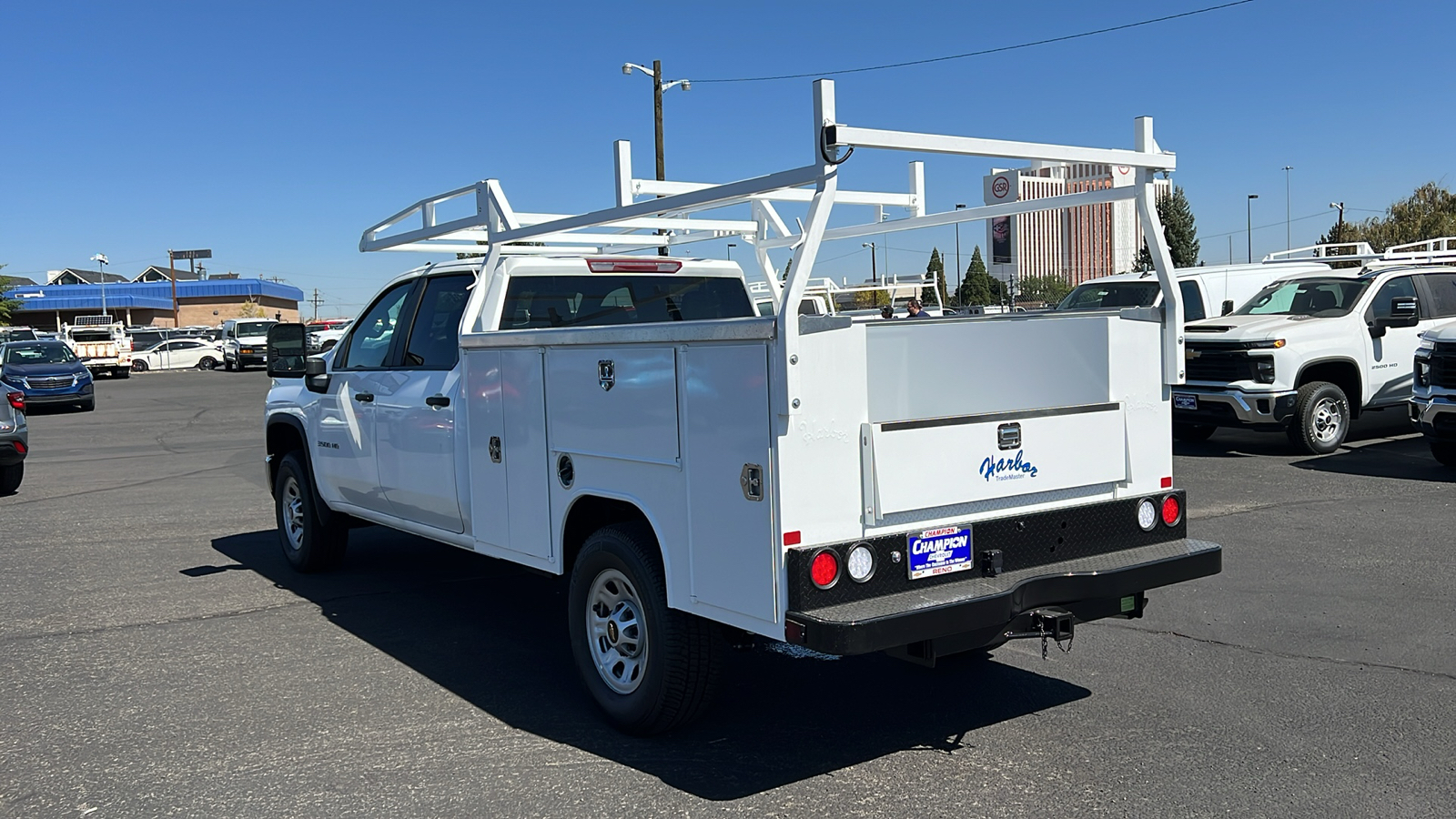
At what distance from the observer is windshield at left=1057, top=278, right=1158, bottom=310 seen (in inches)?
593

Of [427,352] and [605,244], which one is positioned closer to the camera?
[427,352]

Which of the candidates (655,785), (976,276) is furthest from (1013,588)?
(976,276)

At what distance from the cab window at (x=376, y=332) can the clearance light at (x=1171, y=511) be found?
429cm

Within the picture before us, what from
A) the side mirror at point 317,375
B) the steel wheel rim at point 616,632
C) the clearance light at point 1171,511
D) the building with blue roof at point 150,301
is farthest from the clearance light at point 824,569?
the building with blue roof at point 150,301

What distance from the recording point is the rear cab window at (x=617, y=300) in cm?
645

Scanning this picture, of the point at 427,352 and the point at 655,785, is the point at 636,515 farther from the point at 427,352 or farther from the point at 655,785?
the point at 427,352

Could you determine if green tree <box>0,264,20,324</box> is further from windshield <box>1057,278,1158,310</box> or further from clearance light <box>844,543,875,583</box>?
clearance light <box>844,543,875,583</box>

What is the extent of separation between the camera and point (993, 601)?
433 cm

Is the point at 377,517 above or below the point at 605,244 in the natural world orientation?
below

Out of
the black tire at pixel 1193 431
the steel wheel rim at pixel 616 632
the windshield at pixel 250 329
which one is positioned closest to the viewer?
the steel wheel rim at pixel 616 632

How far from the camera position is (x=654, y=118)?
2766 cm

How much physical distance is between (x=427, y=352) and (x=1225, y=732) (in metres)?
4.37

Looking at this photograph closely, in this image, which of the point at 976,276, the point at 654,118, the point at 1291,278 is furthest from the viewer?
the point at 976,276

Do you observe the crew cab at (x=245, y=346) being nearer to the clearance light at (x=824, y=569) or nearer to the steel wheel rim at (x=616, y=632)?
the steel wheel rim at (x=616, y=632)
